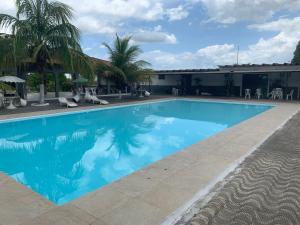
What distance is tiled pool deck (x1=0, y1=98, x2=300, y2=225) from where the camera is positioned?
9.36ft

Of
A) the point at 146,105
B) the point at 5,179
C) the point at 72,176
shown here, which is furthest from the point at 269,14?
the point at 5,179

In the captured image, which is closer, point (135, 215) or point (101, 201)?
point (135, 215)

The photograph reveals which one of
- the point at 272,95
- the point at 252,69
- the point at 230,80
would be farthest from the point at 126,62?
the point at 272,95

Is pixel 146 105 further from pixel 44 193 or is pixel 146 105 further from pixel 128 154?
pixel 44 193

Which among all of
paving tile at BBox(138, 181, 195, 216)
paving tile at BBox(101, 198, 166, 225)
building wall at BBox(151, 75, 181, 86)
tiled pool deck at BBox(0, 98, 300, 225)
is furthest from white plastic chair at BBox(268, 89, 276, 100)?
paving tile at BBox(101, 198, 166, 225)

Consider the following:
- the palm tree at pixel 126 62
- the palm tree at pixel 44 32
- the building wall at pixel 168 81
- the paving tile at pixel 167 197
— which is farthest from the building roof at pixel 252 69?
the paving tile at pixel 167 197

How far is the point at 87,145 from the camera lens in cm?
746

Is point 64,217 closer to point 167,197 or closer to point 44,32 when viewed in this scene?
point 167,197

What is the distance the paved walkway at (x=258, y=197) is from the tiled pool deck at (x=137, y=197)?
23 centimetres

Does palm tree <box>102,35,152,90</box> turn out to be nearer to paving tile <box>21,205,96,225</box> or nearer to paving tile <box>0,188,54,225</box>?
paving tile <box>0,188,54,225</box>

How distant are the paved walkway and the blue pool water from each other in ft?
7.32

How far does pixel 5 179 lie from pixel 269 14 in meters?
17.4

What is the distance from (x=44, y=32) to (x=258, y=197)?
509 inches

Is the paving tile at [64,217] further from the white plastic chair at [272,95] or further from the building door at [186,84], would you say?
the building door at [186,84]
